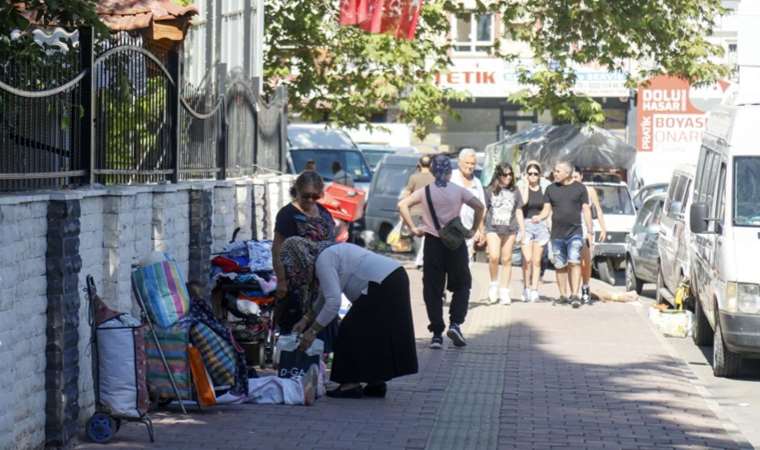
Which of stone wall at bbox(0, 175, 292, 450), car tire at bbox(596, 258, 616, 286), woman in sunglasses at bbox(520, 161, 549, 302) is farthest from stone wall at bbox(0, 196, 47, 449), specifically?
car tire at bbox(596, 258, 616, 286)

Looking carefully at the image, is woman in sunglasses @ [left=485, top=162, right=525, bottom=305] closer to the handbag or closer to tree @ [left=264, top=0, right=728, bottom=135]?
the handbag

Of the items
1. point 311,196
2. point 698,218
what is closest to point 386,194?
point 698,218

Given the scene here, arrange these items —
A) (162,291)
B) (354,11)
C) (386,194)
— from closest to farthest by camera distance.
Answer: (162,291)
(354,11)
(386,194)

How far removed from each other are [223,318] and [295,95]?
13.5m

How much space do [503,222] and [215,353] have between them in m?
8.89

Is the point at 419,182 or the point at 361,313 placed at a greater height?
the point at 419,182

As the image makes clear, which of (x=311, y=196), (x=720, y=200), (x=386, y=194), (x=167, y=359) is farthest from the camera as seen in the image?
(x=386, y=194)

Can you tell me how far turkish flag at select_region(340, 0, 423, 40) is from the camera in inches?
793

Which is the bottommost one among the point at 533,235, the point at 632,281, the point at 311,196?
the point at 632,281

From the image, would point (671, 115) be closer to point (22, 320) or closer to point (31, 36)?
point (31, 36)

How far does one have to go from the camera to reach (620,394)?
1158cm

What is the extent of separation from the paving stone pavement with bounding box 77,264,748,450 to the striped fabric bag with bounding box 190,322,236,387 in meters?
0.23

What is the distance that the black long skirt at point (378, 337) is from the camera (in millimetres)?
10727

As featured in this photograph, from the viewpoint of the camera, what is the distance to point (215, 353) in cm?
1009
